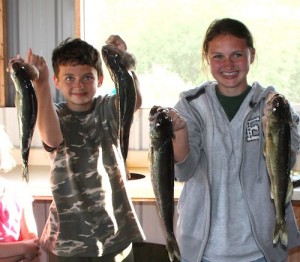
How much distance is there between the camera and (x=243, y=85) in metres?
2.13

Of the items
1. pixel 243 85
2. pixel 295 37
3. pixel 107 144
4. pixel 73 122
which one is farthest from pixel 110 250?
pixel 295 37

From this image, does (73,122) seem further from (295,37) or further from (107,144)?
(295,37)

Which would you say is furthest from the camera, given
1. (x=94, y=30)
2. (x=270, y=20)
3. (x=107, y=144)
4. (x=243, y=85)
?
(x=94, y=30)

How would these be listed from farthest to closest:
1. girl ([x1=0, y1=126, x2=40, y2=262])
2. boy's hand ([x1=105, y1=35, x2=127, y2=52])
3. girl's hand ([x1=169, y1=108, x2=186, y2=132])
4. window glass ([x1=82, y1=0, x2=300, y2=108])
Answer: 1. window glass ([x1=82, y1=0, x2=300, y2=108])
2. girl ([x1=0, y1=126, x2=40, y2=262])
3. boy's hand ([x1=105, y1=35, x2=127, y2=52])
4. girl's hand ([x1=169, y1=108, x2=186, y2=132])

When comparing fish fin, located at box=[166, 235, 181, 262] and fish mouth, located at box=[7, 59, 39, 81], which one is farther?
fish fin, located at box=[166, 235, 181, 262]

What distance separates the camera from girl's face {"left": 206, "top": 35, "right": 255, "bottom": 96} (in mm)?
2053

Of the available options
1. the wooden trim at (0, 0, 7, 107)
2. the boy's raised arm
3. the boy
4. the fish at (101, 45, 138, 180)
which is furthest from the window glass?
the fish at (101, 45, 138, 180)

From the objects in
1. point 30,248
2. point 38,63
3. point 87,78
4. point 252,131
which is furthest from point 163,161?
point 30,248

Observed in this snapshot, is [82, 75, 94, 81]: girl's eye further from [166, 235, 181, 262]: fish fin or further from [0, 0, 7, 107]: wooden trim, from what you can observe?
[0, 0, 7, 107]: wooden trim

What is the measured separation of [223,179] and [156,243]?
1885 mm

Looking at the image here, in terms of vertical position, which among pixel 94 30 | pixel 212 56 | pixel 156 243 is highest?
pixel 94 30

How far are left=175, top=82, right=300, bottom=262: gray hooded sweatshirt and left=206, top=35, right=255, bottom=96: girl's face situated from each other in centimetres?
12

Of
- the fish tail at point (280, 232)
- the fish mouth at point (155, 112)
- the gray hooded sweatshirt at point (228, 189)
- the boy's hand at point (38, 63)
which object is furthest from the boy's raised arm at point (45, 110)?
the fish tail at point (280, 232)

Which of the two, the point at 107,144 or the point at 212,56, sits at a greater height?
the point at 212,56
